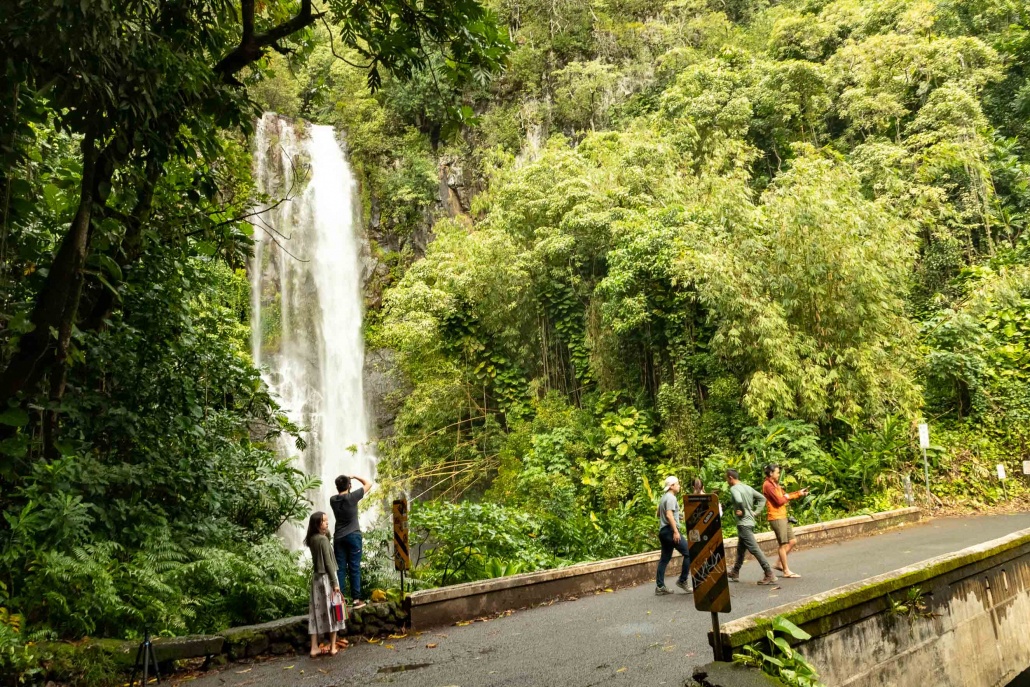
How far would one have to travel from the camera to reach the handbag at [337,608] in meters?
6.68

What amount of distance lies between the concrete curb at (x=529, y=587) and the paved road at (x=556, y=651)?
215 mm

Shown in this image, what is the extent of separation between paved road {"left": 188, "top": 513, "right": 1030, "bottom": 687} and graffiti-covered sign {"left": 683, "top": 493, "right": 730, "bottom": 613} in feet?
2.30

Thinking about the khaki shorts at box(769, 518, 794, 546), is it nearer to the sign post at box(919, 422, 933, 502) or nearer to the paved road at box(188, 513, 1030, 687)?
the paved road at box(188, 513, 1030, 687)

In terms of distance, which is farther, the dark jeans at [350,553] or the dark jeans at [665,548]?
the dark jeans at [665,548]

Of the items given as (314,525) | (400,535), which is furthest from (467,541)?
(314,525)

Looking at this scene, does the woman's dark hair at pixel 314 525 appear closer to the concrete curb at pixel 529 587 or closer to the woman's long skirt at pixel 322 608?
the woman's long skirt at pixel 322 608

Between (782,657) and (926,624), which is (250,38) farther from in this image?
(926,624)

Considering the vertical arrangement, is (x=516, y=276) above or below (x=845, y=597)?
above

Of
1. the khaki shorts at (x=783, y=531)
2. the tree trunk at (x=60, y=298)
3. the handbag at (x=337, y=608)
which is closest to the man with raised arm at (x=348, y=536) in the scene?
the handbag at (x=337, y=608)

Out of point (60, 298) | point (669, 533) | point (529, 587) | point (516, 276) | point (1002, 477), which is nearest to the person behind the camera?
point (60, 298)

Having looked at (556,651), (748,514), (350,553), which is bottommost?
(556,651)

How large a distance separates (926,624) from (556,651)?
11.7ft

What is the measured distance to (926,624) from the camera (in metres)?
6.78

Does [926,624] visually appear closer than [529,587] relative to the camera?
Yes
